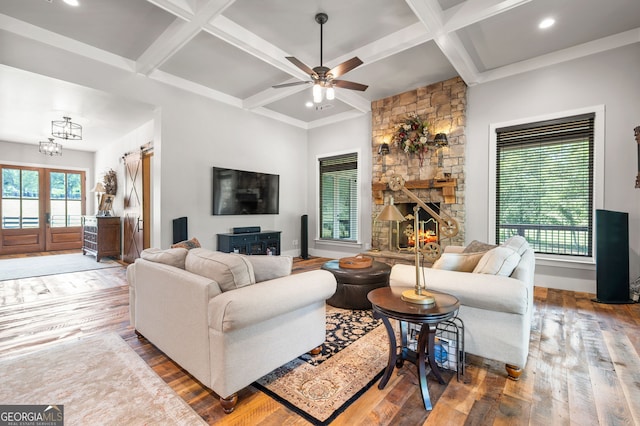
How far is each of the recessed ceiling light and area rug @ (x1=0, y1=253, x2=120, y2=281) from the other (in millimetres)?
7718

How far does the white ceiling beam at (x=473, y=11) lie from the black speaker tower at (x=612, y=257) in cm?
267

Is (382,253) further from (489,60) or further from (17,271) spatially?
(17,271)

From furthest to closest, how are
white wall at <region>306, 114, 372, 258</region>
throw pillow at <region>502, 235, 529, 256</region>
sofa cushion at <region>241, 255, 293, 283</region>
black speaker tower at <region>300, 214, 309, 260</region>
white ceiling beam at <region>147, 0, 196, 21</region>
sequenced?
black speaker tower at <region>300, 214, 309, 260</region> → white wall at <region>306, 114, 372, 258</region> → white ceiling beam at <region>147, 0, 196, 21</region> → throw pillow at <region>502, 235, 529, 256</region> → sofa cushion at <region>241, 255, 293, 283</region>

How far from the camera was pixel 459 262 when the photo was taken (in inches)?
91.5

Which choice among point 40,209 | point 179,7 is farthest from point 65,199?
point 179,7

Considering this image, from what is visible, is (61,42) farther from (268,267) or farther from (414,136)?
(414,136)

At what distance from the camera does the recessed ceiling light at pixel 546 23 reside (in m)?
3.31

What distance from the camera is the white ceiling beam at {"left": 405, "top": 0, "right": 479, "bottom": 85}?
2.90m

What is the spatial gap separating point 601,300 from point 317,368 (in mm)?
3732

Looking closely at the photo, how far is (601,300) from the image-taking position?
3564 mm

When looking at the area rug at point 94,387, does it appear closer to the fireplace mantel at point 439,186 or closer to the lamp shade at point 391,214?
the lamp shade at point 391,214

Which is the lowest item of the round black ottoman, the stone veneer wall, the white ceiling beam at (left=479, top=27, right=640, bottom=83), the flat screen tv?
the round black ottoman

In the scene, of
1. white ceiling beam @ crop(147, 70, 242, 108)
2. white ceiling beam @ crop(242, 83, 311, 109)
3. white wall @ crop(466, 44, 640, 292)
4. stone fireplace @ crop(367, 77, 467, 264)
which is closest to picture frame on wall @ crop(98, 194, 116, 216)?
white ceiling beam @ crop(147, 70, 242, 108)

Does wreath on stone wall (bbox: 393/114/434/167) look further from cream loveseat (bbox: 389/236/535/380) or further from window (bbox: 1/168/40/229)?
window (bbox: 1/168/40/229)
